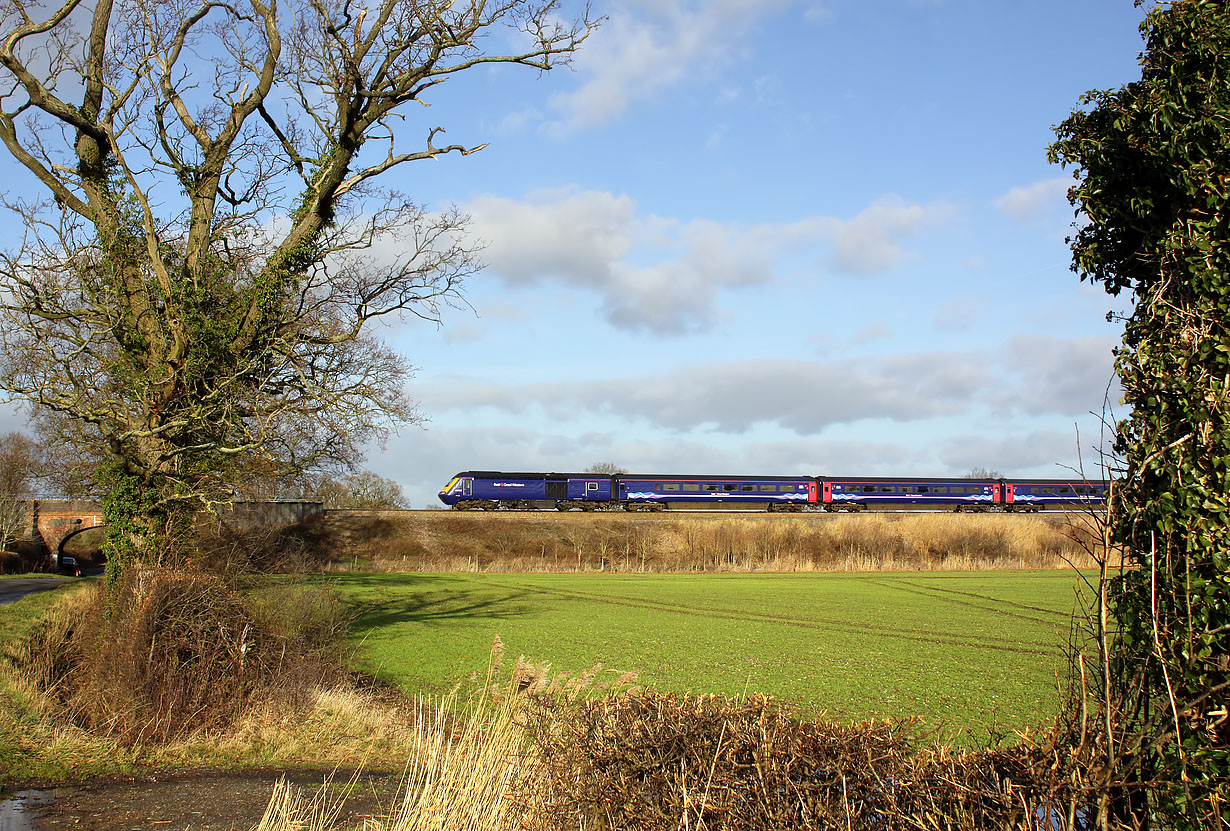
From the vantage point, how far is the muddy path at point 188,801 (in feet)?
24.5

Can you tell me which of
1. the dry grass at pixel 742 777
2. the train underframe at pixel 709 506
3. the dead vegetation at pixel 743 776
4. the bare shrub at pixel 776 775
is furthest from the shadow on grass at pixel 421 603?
the bare shrub at pixel 776 775

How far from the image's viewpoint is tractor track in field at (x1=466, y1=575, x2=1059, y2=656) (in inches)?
835

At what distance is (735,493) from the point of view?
187 feet

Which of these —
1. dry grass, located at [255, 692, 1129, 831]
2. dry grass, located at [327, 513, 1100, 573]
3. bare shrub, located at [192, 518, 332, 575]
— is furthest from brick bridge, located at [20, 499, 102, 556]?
dry grass, located at [255, 692, 1129, 831]

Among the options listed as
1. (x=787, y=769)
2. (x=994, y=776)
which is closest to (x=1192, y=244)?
(x=994, y=776)

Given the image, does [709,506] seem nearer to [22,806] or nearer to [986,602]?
[986,602]

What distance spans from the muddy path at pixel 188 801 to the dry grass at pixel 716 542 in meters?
39.9

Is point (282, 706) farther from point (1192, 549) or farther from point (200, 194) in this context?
point (1192, 549)

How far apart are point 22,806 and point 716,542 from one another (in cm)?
4444

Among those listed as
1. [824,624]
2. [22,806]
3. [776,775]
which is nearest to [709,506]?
[824,624]

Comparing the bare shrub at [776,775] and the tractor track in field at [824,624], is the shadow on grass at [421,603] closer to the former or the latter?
the tractor track in field at [824,624]

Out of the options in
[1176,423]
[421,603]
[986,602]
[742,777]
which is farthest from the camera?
[986,602]

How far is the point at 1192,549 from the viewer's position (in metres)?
3.22

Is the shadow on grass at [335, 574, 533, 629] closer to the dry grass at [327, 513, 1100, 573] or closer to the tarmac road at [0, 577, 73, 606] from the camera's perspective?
the tarmac road at [0, 577, 73, 606]
